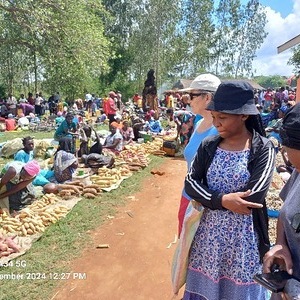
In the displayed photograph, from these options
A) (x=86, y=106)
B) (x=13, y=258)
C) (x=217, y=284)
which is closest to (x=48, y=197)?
(x=13, y=258)

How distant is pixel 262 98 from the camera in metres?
20.0

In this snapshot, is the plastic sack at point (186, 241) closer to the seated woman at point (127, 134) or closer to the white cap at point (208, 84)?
the white cap at point (208, 84)

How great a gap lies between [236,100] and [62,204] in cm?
418

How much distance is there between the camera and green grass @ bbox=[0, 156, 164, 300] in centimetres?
312

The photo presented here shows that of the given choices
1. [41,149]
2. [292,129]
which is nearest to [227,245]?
[292,129]

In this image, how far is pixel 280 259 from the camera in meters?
1.29

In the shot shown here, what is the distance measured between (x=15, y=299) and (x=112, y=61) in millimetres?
29201

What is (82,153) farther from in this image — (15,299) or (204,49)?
(204,49)

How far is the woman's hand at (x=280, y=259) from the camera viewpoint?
1252 millimetres

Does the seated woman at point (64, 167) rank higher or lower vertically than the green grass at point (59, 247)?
higher

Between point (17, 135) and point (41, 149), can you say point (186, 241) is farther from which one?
point (17, 135)

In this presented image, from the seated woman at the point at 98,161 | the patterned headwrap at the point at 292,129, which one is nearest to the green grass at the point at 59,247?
the seated woman at the point at 98,161

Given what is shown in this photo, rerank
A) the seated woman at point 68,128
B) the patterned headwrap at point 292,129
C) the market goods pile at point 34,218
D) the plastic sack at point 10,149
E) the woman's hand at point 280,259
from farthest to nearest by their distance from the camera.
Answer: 1. the plastic sack at point 10,149
2. the seated woman at point 68,128
3. the market goods pile at point 34,218
4. the woman's hand at point 280,259
5. the patterned headwrap at point 292,129

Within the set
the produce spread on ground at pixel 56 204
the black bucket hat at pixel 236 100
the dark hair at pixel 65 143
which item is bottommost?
the produce spread on ground at pixel 56 204
